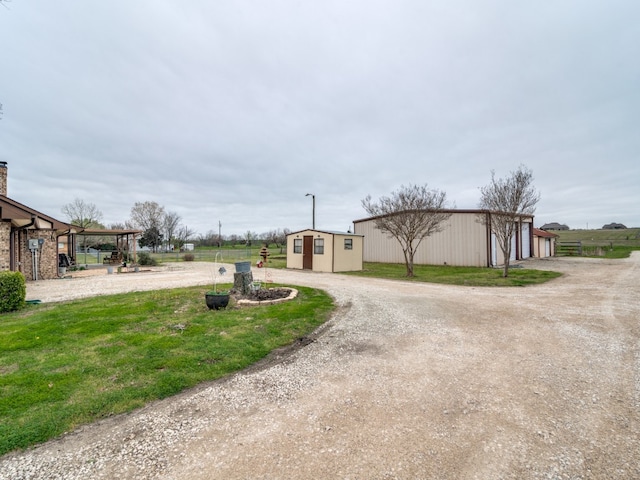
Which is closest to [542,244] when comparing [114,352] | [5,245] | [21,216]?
[114,352]

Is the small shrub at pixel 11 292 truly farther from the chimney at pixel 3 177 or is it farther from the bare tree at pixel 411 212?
the bare tree at pixel 411 212

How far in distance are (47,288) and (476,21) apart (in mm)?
17899

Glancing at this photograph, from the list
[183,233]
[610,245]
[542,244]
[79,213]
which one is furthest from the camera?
[183,233]

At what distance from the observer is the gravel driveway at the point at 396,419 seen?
2074 millimetres

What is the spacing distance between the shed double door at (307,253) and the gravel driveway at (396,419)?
1301 centimetres

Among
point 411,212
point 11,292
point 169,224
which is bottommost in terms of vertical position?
point 11,292

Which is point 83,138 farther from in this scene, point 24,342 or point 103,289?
point 24,342

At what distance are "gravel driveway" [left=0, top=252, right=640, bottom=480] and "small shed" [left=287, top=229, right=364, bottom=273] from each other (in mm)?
11923

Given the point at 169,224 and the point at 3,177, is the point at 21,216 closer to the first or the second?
the point at 3,177

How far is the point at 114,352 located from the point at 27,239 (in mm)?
12949

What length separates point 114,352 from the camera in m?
4.25

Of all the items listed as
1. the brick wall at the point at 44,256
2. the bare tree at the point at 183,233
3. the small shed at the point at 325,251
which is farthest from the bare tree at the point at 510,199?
the bare tree at the point at 183,233

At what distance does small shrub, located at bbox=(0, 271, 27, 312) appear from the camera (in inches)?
267

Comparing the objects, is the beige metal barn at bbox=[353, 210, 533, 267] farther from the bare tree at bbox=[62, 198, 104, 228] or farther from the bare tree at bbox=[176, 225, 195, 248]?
the bare tree at bbox=[176, 225, 195, 248]
